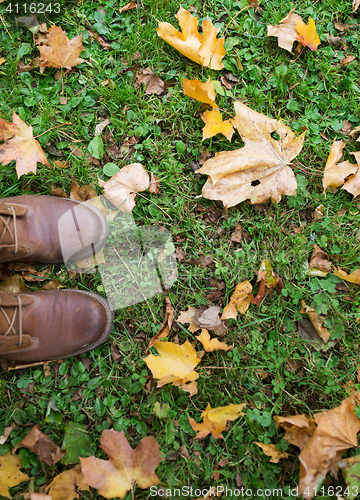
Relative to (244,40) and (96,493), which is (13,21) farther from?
(96,493)

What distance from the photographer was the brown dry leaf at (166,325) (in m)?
1.79

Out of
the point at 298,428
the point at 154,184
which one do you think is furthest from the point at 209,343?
the point at 154,184

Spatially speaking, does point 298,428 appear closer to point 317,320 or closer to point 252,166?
point 317,320

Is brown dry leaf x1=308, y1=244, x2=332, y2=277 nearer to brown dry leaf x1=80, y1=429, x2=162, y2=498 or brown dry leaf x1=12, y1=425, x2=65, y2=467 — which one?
brown dry leaf x1=80, y1=429, x2=162, y2=498

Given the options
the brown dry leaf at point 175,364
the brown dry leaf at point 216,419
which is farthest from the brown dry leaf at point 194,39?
the brown dry leaf at point 216,419

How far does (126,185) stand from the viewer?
1.89 meters

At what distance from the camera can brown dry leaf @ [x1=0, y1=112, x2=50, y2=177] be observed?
5.94ft

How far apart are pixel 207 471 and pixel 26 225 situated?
5.52ft

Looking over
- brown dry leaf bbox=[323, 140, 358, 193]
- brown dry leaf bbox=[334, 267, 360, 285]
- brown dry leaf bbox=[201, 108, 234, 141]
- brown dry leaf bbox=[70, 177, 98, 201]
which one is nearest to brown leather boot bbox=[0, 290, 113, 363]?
brown dry leaf bbox=[70, 177, 98, 201]

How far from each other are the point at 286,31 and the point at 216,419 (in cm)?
244

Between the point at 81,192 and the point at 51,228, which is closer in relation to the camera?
the point at 51,228

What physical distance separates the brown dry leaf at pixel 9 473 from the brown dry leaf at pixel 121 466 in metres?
0.40

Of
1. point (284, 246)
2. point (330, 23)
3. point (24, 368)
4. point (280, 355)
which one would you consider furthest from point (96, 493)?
point (330, 23)

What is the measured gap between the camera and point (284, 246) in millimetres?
1909
